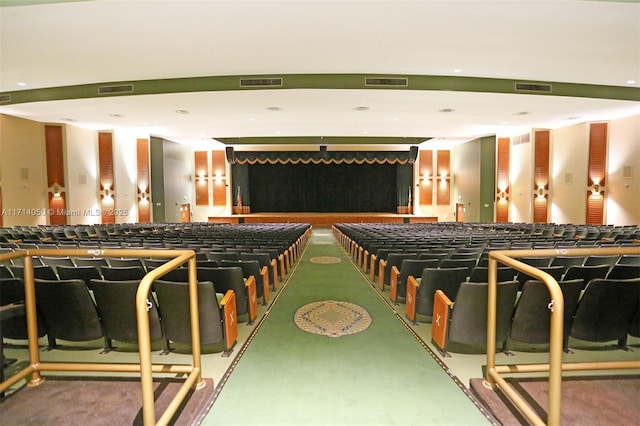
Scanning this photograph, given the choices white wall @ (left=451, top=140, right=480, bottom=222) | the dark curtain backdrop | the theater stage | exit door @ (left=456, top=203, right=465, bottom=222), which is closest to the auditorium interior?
white wall @ (left=451, top=140, right=480, bottom=222)

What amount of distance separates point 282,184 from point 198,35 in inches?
706

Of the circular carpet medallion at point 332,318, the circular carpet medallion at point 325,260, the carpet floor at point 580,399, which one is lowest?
the circular carpet medallion at point 325,260

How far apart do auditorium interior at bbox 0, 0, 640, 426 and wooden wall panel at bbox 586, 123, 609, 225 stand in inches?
2.8

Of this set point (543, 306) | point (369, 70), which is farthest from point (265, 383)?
point (369, 70)

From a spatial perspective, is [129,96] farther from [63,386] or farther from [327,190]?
[327,190]

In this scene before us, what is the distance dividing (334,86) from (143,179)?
1178cm

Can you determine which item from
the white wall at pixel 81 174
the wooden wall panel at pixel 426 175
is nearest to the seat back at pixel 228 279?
the white wall at pixel 81 174

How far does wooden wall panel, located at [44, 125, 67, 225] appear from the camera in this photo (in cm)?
1276

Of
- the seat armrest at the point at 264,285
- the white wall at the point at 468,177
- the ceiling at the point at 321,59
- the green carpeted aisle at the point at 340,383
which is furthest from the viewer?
Result: the white wall at the point at 468,177

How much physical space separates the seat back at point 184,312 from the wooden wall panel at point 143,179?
48.3ft

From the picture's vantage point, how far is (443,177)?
20812 mm

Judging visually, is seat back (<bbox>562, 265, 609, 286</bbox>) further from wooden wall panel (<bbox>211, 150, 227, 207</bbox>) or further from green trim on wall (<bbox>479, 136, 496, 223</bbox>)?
wooden wall panel (<bbox>211, 150, 227, 207</bbox>)

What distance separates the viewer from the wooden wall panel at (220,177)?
20594 millimetres

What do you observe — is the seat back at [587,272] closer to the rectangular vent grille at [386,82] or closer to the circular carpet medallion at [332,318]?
the circular carpet medallion at [332,318]
